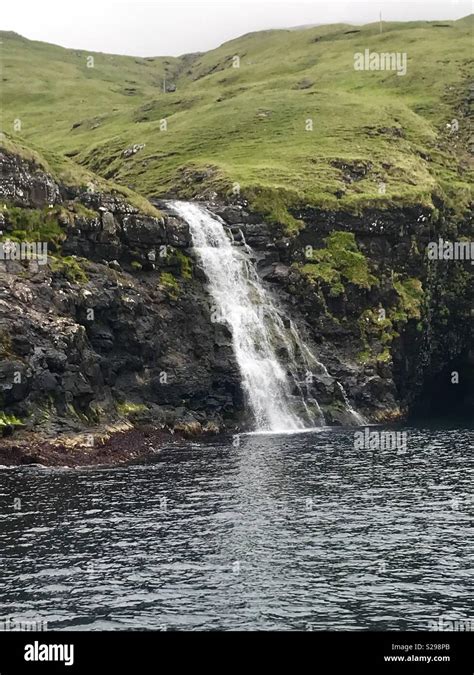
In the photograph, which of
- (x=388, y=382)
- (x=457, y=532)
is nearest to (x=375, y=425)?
(x=388, y=382)

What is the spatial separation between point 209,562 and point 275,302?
61.4 metres

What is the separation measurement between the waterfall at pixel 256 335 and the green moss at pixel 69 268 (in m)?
16.1

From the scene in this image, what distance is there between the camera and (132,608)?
2948cm

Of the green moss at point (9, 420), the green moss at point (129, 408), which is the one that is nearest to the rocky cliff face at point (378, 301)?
the green moss at point (129, 408)

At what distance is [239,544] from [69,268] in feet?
149

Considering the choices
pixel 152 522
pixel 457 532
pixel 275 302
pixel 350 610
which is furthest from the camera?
pixel 275 302

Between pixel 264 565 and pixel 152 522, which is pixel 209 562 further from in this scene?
pixel 152 522

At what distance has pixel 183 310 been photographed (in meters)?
86.2

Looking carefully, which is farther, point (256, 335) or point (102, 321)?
point (256, 335)

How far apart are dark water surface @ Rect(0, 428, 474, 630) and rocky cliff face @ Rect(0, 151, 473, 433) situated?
14.3 metres

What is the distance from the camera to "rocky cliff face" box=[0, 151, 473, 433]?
68812 millimetres

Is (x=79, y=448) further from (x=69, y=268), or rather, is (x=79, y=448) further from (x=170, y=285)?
(x=170, y=285)
